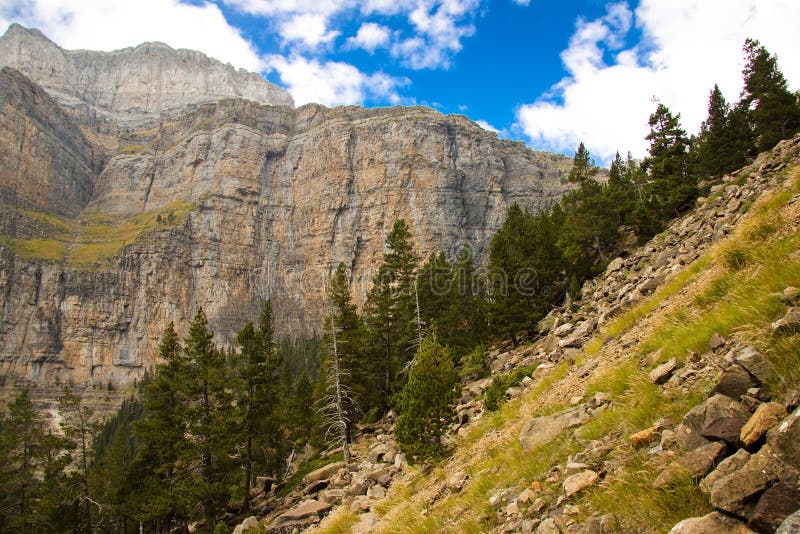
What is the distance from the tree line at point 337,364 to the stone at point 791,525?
23.7 metres

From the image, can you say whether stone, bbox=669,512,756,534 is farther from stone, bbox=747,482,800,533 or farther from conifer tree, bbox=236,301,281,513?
conifer tree, bbox=236,301,281,513

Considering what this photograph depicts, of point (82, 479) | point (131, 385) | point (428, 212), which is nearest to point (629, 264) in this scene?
point (82, 479)

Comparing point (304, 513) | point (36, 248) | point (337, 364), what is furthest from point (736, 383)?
point (36, 248)

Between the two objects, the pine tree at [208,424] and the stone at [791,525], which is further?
the pine tree at [208,424]

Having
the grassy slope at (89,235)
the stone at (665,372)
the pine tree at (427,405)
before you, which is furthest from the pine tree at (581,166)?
the grassy slope at (89,235)

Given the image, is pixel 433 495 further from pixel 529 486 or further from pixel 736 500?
pixel 736 500

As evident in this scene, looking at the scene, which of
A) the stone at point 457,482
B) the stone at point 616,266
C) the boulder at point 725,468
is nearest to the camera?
the boulder at point 725,468

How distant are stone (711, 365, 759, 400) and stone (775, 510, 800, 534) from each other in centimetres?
178

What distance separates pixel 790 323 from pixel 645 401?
1950 millimetres

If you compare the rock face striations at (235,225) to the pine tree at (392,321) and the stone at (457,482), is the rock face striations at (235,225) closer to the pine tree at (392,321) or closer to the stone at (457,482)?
the pine tree at (392,321)

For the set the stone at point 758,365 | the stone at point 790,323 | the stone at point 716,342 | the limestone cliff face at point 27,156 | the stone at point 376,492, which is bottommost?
the stone at point 376,492

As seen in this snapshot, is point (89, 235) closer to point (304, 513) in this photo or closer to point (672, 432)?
point (304, 513)

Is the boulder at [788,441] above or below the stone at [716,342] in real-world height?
below

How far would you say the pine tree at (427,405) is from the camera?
50.3 ft
